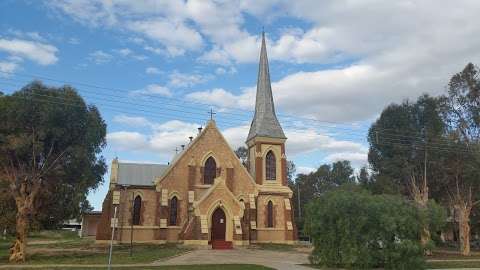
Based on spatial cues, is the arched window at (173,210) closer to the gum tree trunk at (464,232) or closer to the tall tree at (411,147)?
the tall tree at (411,147)

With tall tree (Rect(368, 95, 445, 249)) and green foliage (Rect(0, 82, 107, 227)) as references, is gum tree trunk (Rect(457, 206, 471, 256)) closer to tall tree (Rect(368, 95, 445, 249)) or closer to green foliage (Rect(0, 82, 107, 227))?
tall tree (Rect(368, 95, 445, 249))

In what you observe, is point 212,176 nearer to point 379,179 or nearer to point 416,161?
point 379,179

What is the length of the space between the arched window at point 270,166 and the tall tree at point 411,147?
1133 cm

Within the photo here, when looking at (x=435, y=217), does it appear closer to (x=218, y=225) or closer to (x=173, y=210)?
(x=218, y=225)

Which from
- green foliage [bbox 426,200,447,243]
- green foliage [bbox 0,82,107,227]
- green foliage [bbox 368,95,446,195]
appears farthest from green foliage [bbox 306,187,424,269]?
green foliage [bbox 368,95,446,195]

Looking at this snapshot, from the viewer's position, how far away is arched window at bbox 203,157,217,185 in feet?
144

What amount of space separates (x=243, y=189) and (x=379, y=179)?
13287 millimetres

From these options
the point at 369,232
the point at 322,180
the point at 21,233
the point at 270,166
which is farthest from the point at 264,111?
the point at 322,180

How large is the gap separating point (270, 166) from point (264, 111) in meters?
6.43

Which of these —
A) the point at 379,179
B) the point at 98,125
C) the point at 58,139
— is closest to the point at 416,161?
the point at 379,179

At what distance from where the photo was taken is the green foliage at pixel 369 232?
21.5 metres

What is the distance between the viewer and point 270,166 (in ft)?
154

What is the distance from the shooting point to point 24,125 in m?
26.6

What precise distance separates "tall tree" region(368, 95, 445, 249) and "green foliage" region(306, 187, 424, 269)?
53.1ft
